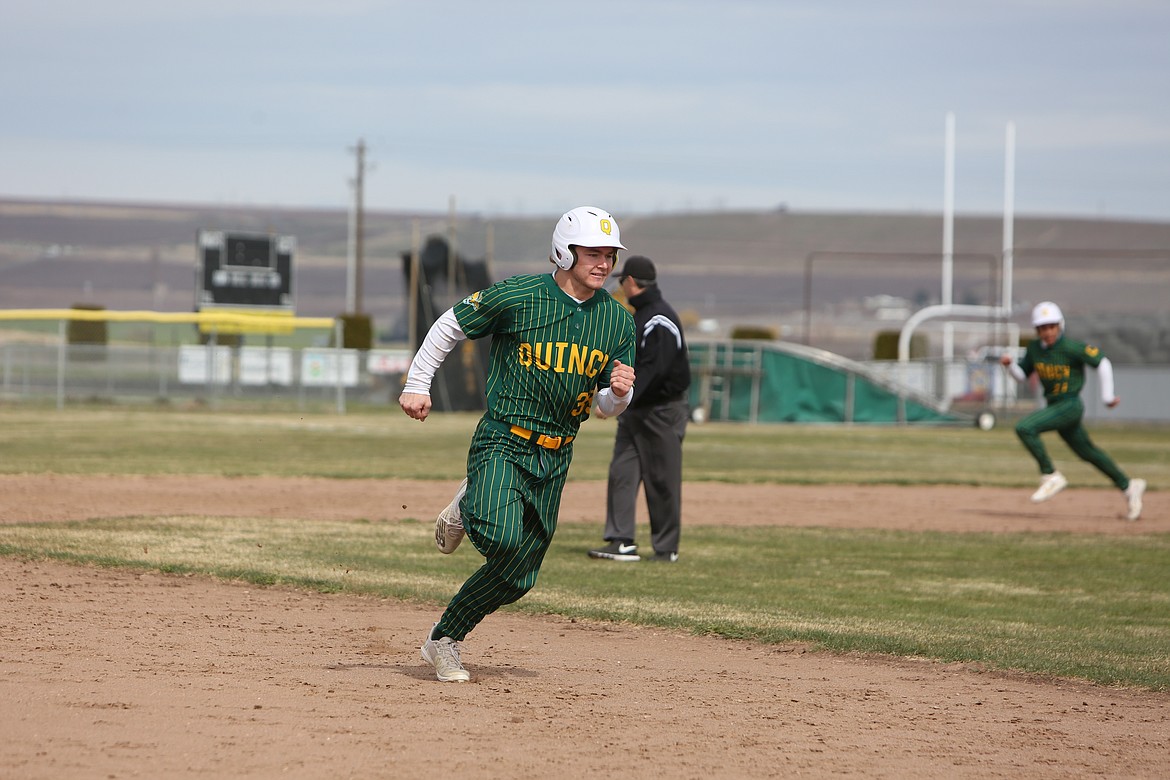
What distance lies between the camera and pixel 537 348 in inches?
242

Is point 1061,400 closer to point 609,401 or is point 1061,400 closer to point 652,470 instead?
point 652,470

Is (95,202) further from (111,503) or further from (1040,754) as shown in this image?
(1040,754)

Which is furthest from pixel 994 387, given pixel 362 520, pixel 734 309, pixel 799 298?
pixel 799 298

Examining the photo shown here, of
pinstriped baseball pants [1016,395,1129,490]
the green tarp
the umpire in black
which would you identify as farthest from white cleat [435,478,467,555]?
the green tarp

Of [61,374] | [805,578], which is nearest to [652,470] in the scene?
[805,578]

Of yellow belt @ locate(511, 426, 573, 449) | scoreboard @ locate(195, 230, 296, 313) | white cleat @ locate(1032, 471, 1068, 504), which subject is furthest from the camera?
scoreboard @ locate(195, 230, 296, 313)

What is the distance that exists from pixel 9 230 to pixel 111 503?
13458 cm

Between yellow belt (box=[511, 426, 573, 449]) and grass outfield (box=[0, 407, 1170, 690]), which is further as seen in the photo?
grass outfield (box=[0, 407, 1170, 690])

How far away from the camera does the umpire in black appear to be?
10742 mm

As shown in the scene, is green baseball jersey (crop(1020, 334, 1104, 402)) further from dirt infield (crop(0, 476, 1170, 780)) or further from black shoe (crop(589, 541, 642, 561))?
dirt infield (crop(0, 476, 1170, 780))

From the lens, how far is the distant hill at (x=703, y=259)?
114 m

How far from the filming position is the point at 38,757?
480cm

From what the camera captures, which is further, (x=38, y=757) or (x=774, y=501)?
(x=774, y=501)

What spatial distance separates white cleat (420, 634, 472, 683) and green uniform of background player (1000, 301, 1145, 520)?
1027 cm
